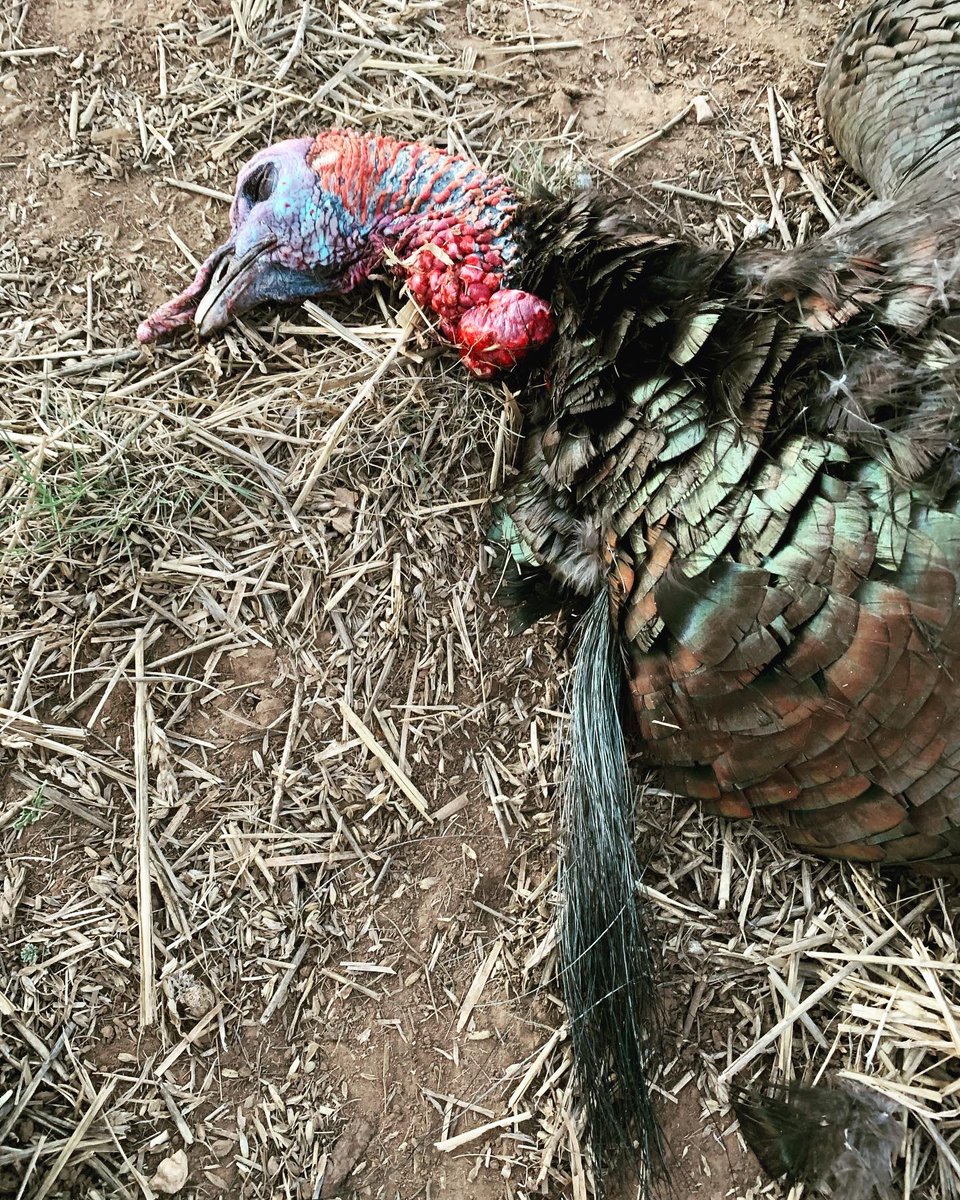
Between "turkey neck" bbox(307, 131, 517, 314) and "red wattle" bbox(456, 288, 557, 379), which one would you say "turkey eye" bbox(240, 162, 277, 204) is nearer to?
"turkey neck" bbox(307, 131, 517, 314)

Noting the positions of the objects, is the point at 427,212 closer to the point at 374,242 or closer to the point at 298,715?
the point at 374,242

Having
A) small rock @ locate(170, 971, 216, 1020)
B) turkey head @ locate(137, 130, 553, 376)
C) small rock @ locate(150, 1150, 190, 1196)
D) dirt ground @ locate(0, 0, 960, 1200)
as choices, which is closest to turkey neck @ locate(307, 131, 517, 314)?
turkey head @ locate(137, 130, 553, 376)

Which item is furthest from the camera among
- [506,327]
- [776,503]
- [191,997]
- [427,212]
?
[427,212]

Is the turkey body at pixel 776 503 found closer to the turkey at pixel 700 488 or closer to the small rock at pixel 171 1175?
the turkey at pixel 700 488

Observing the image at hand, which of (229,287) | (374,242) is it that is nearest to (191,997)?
(229,287)

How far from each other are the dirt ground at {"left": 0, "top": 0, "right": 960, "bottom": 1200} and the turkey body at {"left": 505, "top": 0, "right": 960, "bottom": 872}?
244 mm

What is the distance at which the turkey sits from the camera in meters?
1.56

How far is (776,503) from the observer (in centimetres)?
160

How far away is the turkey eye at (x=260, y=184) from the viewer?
2023 mm

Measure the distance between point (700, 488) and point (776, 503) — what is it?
0.46 feet

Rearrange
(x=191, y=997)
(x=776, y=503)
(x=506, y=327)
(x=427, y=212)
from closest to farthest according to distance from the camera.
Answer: (x=776, y=503), (x=191, y=997), (x=506, y=327), (x=427, y=212)

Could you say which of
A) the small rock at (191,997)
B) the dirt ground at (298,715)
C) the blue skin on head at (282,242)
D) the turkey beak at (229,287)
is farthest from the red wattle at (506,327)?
the small rock at (191,997)

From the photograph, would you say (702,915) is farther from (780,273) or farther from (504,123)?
(504,123)

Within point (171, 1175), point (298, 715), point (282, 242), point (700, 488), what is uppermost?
point (282, 242)
